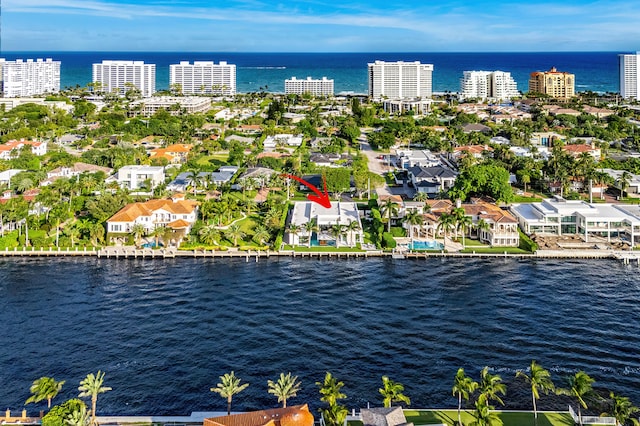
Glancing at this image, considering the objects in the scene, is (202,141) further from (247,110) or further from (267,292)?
(267,292)

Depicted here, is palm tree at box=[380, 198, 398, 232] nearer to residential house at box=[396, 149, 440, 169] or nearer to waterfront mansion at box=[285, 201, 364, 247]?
waterfront mansion at box=[285, 201, 364, 247]

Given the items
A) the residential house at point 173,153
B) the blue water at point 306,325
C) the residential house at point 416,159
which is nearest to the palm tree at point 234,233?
the blue water at point 306,325

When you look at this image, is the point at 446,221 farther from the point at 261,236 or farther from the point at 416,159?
the point at 416,159

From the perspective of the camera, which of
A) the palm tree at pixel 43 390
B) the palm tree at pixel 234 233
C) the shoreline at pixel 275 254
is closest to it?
the palm tree at pixel 43 390

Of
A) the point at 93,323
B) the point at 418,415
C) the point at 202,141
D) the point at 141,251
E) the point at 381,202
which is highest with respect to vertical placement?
the point at 202,141

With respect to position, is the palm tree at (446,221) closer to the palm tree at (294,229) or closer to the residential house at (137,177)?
the palm tree at (294,229)

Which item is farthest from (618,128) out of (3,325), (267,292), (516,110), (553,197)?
(3,325)
